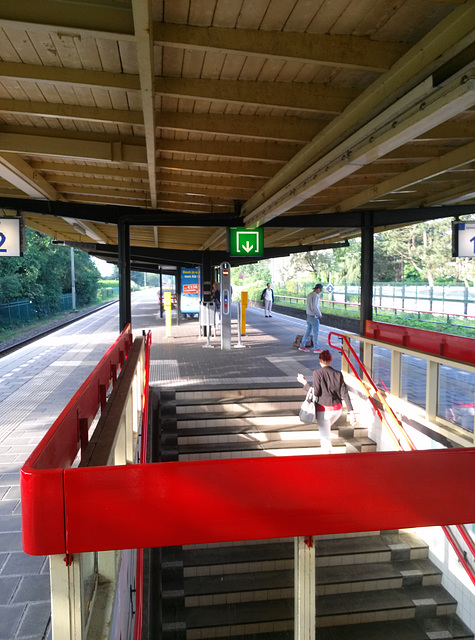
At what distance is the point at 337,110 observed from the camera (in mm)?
4359

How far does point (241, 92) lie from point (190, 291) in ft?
50.6

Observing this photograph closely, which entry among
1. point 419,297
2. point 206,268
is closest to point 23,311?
point 206,268

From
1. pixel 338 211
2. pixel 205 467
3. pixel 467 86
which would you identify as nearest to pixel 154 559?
pixel 205 467

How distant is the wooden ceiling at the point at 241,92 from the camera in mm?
3016

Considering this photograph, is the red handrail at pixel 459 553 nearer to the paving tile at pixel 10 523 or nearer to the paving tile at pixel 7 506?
the paving tile at pixel 10 523

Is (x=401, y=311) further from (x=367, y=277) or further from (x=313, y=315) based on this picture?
(x=367, y=277)

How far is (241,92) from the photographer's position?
4152 mm

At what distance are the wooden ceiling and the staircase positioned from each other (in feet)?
9.74

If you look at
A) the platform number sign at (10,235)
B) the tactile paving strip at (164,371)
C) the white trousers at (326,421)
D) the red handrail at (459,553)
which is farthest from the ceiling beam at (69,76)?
the tactile paving strip at (164,371)

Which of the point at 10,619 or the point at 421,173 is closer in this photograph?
the point at 10,619

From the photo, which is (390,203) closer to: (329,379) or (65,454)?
(329,379)

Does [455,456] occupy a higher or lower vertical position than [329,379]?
higher

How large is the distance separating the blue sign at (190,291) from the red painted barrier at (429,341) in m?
11.9

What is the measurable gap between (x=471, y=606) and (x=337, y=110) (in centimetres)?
503
